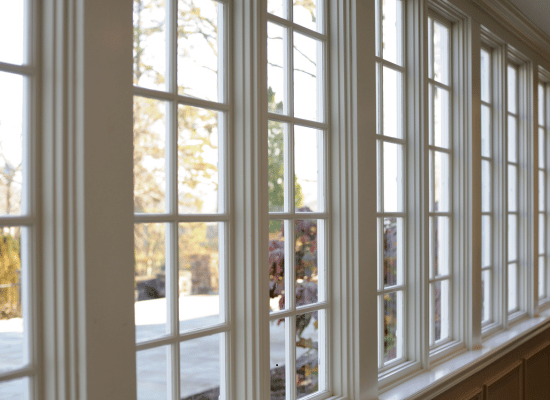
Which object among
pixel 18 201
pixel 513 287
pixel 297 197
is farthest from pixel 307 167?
pixel 513 287

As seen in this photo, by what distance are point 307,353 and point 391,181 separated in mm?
1109

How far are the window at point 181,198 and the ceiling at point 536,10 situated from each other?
295 centimetres

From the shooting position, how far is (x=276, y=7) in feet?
7.02

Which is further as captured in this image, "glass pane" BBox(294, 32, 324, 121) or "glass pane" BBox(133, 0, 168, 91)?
"glass pane" BBox(294, 32, 324, 121)

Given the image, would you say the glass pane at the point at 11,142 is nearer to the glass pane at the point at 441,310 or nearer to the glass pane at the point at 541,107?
the glass pane at the point at 441,310

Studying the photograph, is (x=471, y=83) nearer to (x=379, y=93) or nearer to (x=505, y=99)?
(x=505, y=99)

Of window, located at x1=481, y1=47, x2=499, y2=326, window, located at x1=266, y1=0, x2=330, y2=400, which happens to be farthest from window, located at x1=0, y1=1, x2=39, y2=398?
window, located at x1=481, y1=47, x2=499, y2=326

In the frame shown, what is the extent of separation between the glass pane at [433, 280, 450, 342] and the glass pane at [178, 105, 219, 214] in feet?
6.58

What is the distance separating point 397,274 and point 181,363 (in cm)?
155

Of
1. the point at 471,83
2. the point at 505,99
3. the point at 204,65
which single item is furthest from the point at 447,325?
the point at 204,65

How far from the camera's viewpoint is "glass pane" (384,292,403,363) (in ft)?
9.23

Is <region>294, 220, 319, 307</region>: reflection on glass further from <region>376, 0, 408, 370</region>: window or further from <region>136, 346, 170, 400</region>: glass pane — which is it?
<region>136, 346, 170, 400</region>: glass pane

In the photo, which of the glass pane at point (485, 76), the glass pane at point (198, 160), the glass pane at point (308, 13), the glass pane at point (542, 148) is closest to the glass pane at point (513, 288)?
the glass pane at point (542, 148)

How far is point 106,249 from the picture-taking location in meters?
1.39
